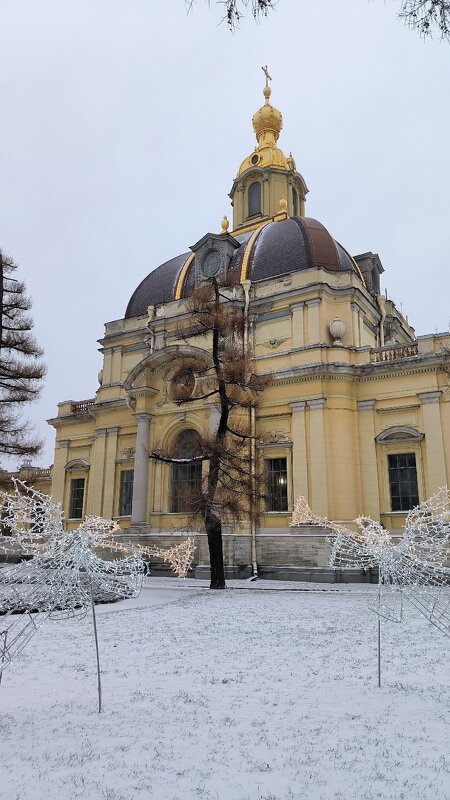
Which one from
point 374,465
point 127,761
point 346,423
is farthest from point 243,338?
point 127,761

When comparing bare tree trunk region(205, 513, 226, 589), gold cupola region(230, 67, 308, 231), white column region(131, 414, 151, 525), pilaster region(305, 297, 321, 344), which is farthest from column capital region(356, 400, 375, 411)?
gold cupola region(230, 67, 308, 231)

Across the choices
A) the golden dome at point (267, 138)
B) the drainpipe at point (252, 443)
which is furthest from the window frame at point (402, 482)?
the golden dome at point (267, 138)

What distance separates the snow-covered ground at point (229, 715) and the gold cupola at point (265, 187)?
94.3 ft

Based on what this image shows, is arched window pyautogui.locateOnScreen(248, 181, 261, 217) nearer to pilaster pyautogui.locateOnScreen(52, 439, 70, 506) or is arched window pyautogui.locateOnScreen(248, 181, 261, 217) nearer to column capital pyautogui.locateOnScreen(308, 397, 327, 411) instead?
column capital pyautogui.locateOnScreen(308, 397, 327, 411)

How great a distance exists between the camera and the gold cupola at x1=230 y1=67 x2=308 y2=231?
115ft

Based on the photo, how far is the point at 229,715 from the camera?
5.61 metres

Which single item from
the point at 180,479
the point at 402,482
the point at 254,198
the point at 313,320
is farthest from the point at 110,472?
the point at 254,198

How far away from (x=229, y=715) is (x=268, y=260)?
76.3ft

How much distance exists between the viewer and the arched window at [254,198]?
35.4 meters

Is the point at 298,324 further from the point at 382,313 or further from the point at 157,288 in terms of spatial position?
the point at 157,288

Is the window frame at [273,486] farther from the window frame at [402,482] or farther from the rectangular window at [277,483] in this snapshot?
the window frame at [402,482]

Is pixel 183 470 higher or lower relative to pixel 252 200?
lower

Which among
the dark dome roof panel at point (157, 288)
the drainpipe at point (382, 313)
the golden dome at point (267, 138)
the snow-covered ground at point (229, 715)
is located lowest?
the snow-covered ground at point (229, 715)

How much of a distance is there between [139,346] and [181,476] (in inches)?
287
